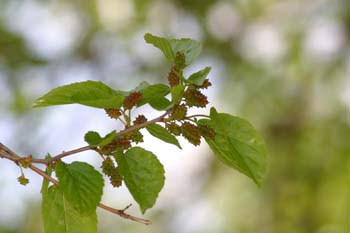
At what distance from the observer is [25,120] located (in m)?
3.47

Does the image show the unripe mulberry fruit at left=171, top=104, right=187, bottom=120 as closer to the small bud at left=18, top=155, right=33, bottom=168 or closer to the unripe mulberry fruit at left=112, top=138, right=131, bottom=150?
the unripe mulberry fruit at left=112, top=138, right=131, bottom=150

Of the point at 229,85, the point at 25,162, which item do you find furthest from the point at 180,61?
the point at 229,85

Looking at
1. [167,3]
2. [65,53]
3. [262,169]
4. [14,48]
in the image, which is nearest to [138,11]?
[167,3]

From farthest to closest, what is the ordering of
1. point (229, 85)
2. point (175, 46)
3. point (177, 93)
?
point (229, 85)
point (175, 46)
point (177, 93)

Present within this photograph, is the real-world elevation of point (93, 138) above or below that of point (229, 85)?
below

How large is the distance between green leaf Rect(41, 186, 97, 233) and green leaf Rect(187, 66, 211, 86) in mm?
231

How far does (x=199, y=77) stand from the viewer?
870 millimetres

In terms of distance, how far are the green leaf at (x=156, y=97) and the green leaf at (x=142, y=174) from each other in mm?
69

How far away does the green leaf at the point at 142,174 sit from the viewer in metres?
0.88

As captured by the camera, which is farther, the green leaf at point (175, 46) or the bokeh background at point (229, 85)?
the bokeh background at point (229, 85)

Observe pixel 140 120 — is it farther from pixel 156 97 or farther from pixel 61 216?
pixel 61 216

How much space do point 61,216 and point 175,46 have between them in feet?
0.91

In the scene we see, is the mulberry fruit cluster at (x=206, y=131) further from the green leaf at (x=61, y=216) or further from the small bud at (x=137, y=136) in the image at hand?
the green leaf at (x=61, y=216)

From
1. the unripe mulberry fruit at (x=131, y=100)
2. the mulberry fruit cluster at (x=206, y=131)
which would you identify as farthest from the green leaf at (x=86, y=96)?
the mulberry fruit cluster at (x=206, y=131)
